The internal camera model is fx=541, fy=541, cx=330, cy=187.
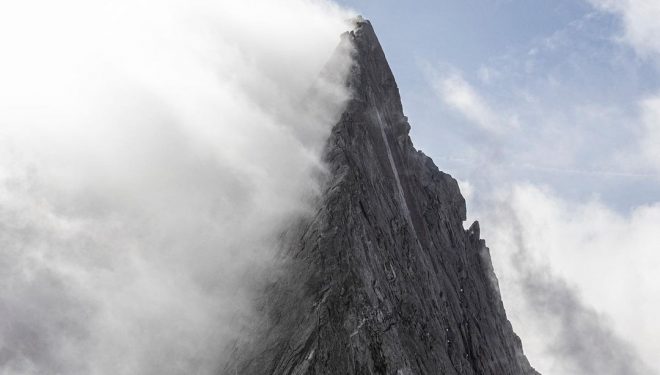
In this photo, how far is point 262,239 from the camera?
49656mm

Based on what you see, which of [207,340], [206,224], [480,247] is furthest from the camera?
[480,247]

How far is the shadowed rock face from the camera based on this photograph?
124ft

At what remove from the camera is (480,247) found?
84062 millimetres

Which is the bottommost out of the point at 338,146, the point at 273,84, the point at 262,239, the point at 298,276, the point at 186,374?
the point at 186,374

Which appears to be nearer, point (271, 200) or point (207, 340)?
point (207, 340)

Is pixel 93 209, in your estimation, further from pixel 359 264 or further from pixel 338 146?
pixel 359 264

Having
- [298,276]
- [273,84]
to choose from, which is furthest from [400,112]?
[298,276]

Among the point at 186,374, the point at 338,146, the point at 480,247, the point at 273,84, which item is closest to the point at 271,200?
the point at 338,146

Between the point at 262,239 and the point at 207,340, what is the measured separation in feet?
33.6

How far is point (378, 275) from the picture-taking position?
1727 inches

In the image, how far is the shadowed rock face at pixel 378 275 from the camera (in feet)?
124

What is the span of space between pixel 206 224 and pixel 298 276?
16587mm

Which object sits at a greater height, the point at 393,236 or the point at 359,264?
the point at 393,236

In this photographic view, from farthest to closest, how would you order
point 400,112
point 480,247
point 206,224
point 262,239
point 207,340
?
point 480,247, point 400,112, point 206,224, point 262,239, point 207,340
